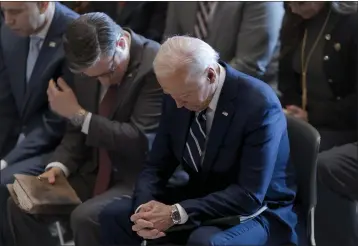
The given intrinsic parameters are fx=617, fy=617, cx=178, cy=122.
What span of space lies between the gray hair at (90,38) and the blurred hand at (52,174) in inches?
13.9

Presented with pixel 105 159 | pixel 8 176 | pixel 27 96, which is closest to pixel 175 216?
pixel 105 159

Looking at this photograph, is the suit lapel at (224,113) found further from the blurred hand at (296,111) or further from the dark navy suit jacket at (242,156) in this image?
the blurred hand at (296,111)

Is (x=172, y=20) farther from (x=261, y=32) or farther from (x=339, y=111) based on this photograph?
(x=339, y=111)

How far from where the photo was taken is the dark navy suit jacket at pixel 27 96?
6.27ft

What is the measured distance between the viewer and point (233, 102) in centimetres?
147

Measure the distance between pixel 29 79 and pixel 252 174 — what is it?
855 mm

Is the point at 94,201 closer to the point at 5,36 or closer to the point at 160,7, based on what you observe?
the point at 5,36

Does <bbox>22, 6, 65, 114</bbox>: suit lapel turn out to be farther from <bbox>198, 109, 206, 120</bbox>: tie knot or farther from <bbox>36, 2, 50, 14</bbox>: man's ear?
<bbox>198, 109, 206, 120</bbox>: tie knot

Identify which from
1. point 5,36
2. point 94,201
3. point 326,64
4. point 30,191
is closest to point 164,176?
point 94,201

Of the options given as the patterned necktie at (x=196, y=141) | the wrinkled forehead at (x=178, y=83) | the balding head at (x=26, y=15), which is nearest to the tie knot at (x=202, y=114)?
the patterned necktie at (x=196, y=141)

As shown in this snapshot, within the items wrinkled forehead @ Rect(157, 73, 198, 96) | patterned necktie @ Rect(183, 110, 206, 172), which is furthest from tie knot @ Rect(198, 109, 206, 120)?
wrinkled forehead @ Rect(157, 73, 198, 96)

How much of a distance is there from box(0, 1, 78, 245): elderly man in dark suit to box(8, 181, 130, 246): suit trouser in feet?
0.50

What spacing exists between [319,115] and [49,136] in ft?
2.78

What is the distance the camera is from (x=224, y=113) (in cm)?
147
